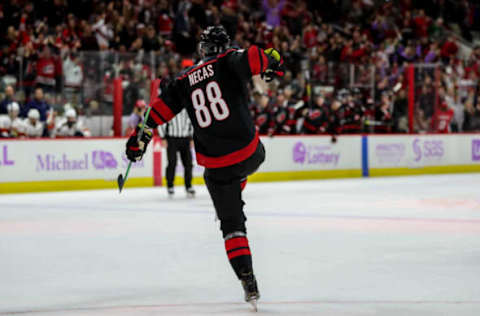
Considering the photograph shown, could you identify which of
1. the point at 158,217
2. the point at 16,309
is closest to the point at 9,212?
the point at 158,217

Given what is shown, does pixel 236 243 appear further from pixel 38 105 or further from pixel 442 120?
pixel 442 120

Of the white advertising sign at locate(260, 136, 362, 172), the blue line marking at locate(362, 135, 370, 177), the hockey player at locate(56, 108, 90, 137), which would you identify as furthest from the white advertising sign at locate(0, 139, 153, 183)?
the blue line marking at locate(362, 135, 370, 177)

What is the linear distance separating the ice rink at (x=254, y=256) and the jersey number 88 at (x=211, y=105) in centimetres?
A: 109

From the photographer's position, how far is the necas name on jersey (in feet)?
16.6

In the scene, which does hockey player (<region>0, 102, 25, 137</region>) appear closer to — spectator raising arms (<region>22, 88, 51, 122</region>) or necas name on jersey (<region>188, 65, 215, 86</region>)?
spectator raising arms (<region>22, 88, 51, 122</region>)

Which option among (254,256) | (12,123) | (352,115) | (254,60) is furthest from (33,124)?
(254,60)

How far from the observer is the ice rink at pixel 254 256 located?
5039mm

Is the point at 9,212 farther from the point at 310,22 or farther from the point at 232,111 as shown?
the point at 310,22

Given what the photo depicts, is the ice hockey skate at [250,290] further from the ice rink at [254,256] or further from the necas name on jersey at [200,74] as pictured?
the necas name on jersey at [200,74]

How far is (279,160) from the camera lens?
655 inches

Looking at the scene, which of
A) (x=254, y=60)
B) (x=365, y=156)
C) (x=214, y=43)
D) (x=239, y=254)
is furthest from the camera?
(x=365, y=156)

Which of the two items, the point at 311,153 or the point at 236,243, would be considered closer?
the point at 236,243

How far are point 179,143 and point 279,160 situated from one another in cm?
392

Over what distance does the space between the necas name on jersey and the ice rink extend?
1.31 meters
